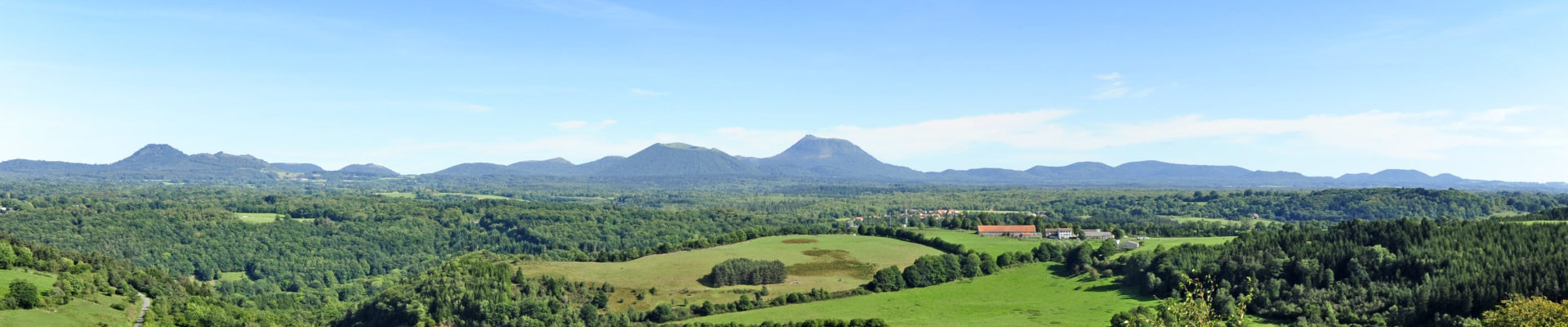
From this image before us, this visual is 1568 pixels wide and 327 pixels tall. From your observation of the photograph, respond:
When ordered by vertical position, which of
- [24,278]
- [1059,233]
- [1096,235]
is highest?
[1059,233]

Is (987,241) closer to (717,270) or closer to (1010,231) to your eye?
(1010,231)

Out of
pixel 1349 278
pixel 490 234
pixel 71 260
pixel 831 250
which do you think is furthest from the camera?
pixel 490 234

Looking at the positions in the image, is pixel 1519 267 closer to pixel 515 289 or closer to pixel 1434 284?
pixel 1434 284

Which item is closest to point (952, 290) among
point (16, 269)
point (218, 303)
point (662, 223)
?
point (218, 303)

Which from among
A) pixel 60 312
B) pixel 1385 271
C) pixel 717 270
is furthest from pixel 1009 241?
pixel 60 312

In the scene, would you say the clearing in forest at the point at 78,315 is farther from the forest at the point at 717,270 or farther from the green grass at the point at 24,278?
the green grass at the point at 24,278

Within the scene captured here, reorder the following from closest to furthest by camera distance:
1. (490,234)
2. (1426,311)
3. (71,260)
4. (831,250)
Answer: (1426,311) → (71,260) → (831,250) → (490,234)
